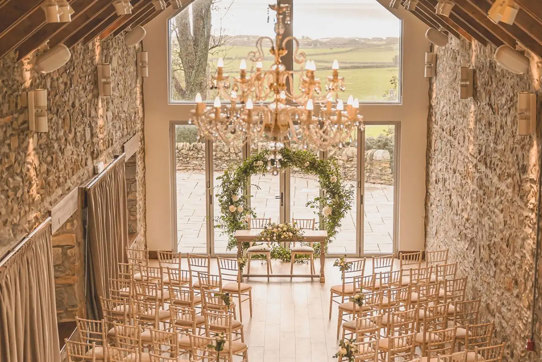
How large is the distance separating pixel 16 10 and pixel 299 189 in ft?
29.9

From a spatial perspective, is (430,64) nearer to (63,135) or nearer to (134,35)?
(134,35)

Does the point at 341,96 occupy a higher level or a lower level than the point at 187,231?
higher

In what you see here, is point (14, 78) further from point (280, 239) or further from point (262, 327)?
point (280, 239)

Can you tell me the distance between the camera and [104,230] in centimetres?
1170

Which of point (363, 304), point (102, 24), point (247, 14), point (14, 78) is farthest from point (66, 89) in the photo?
point (247, 14)

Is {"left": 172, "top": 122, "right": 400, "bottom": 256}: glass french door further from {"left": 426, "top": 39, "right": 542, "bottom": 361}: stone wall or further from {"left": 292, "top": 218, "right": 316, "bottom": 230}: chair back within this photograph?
{"left": 426, "top": 39, "right": 542, "bottom": 361}: stone wall

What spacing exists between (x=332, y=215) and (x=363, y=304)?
3926 millimetres

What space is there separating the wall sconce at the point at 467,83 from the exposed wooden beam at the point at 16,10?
6456mm

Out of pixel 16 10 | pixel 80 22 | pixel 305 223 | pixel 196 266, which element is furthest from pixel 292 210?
pixel 16 10

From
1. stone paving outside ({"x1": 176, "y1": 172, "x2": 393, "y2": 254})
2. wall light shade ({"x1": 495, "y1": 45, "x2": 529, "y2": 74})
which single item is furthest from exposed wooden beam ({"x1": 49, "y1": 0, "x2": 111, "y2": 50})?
stone paving outside ({"x1": 176, "y1": 172, "x2": 393, "y2": 254})

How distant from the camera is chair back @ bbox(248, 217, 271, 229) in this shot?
50.5 ft

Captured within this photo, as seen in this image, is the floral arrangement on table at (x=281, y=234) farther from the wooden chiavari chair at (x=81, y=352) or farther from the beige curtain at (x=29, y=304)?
the beige curtain at (x=29, y=304)

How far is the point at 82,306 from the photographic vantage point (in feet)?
35.9

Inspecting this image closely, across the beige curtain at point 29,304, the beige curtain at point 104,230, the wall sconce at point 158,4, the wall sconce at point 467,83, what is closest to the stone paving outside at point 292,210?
the beige curtain at point 104,230
